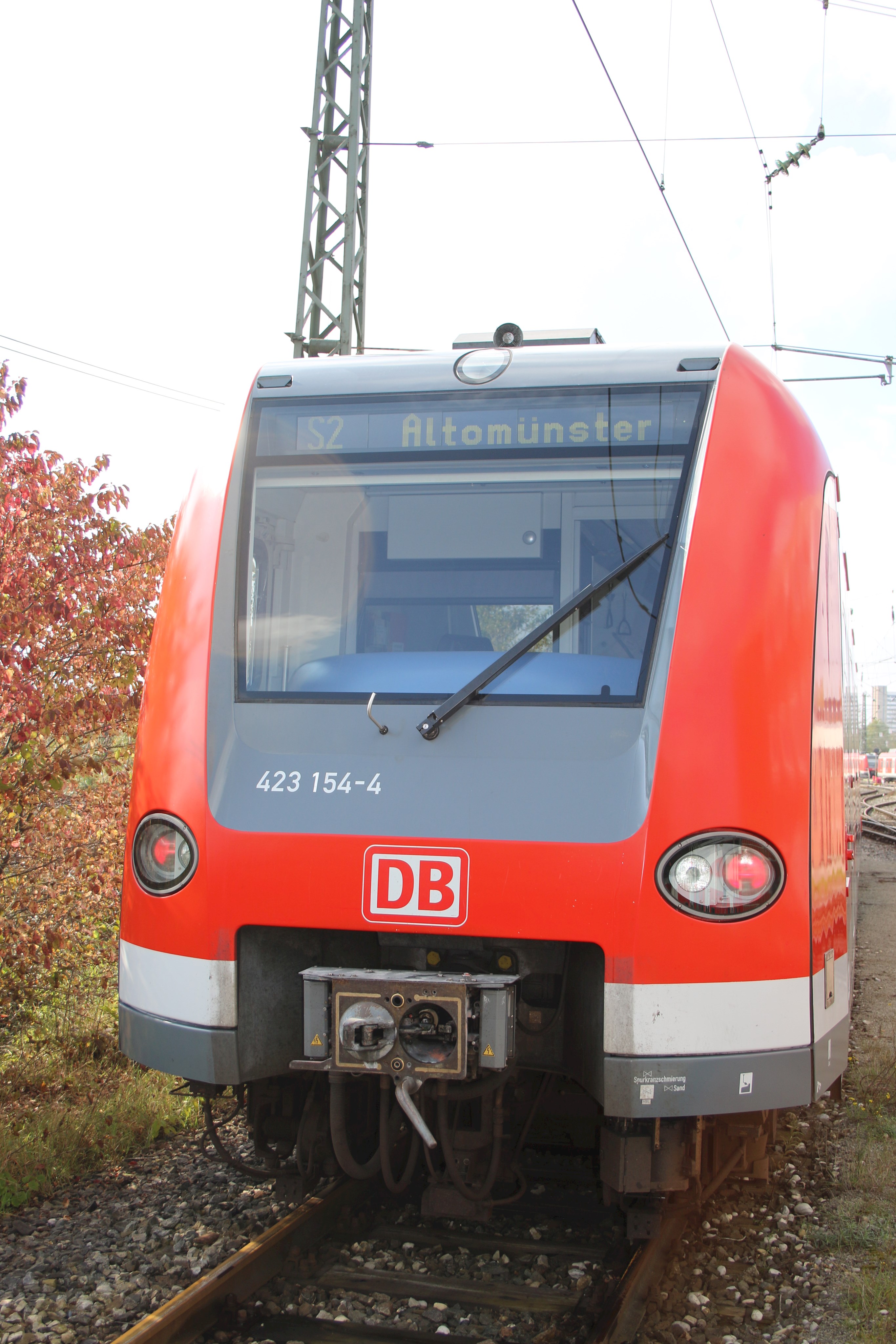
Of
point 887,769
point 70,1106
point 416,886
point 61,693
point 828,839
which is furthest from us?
point 887,769

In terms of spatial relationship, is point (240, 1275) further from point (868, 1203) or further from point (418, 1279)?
point (868, 1203)

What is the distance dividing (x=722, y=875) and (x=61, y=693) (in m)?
4.13

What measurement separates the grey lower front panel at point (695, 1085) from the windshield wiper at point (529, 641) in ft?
3.45

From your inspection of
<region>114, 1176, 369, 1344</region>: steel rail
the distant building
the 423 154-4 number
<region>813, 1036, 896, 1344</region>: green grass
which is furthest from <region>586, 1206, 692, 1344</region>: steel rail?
the distant building

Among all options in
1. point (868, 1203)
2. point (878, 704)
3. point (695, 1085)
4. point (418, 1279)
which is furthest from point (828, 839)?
point (878, 704)

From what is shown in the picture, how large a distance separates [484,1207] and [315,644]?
1.86 m

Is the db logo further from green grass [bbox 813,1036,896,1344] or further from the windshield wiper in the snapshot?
green grass [bbox 813,1036,896,1344]

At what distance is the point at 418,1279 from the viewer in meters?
3.58

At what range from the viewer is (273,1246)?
11.6 feet

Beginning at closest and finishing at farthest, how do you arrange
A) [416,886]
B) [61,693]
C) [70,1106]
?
[416,886] → [70,1106] → [61,693]

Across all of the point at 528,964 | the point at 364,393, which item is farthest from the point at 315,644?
the point at 528,964

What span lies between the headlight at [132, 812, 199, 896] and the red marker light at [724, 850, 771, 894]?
1535mm

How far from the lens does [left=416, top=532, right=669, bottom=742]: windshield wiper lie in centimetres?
339

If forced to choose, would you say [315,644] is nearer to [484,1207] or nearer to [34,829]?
[484,1207]
